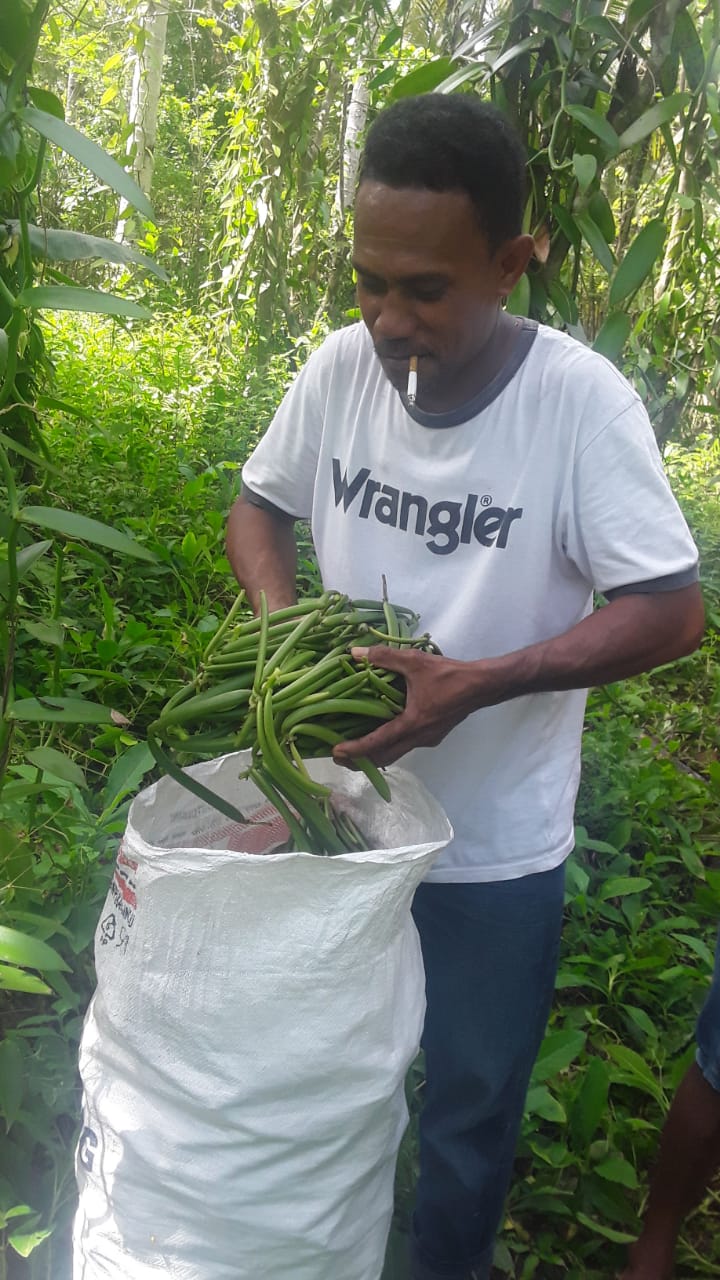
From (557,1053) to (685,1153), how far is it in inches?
9.3

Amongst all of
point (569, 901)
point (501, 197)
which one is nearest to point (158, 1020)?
point (501, 197)

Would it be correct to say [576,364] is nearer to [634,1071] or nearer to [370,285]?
[370,285]

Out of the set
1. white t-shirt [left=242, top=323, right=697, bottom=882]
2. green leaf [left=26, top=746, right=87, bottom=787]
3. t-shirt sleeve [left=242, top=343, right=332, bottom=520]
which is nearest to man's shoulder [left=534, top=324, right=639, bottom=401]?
white t-shirt [left=242, top=323, right=697, bottom=882]

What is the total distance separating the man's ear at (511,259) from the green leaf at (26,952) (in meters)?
0.68

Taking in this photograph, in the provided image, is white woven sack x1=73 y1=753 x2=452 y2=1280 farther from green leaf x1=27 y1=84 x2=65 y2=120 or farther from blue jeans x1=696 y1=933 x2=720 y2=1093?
green leaf x1=27 y1=84 x2=65 y2=120

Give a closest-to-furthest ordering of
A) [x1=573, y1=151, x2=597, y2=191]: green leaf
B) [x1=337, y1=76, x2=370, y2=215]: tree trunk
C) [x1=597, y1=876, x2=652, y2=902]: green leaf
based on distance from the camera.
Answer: [x1=573, y1=151, x2=597, y2=191]: green leaf → [x1=597, y1=876, x2=652, y2=902]: green leaf → [x1=337, y1=76, x2=370, y2=215]: tree trunk

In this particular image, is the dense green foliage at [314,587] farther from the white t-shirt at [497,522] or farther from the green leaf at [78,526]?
the white t-shirt at [497,522]

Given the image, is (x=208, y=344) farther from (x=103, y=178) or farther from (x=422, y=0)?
(x=103, y=178)

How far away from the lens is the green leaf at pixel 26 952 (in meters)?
0.77

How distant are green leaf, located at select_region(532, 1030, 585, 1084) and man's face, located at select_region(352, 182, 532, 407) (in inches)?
37.4

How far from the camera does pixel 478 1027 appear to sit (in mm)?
1100

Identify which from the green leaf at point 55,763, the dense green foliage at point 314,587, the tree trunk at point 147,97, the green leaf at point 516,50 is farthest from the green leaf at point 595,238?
the tree trunk at point 147,97

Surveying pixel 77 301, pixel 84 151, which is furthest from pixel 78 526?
pixel 84 151

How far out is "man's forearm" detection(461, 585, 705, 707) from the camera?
89cm
